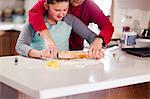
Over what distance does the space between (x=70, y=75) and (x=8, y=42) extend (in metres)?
1.88

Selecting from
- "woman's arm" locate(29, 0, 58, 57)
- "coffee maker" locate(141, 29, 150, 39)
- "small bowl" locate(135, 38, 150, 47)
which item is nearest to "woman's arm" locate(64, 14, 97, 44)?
"woman's arm" locate(29, 0, 58, 57)

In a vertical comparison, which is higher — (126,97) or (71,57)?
(71,57)

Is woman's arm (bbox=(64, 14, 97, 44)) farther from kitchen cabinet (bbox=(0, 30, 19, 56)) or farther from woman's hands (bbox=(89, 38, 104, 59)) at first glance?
kitchen cabinet (bbox=(0, 30, 19, 56))

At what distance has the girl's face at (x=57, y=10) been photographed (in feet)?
5.61

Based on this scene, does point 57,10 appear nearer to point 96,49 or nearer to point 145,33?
point 96,49

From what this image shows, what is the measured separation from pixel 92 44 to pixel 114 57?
151mm

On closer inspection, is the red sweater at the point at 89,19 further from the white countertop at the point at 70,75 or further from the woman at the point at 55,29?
the white countertop at the point at 70,75

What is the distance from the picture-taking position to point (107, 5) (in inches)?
104

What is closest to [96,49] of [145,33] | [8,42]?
[145,33]

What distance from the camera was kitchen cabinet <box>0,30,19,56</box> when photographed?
9.75ft

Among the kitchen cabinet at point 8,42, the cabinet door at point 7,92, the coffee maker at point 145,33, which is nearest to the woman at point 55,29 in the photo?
the cabinet door at point 7,92

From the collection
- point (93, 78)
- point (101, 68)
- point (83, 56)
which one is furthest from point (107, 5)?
point (93, 78)

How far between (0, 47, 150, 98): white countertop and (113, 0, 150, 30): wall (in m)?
0.96

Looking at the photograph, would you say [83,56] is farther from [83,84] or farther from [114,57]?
[83,84]
